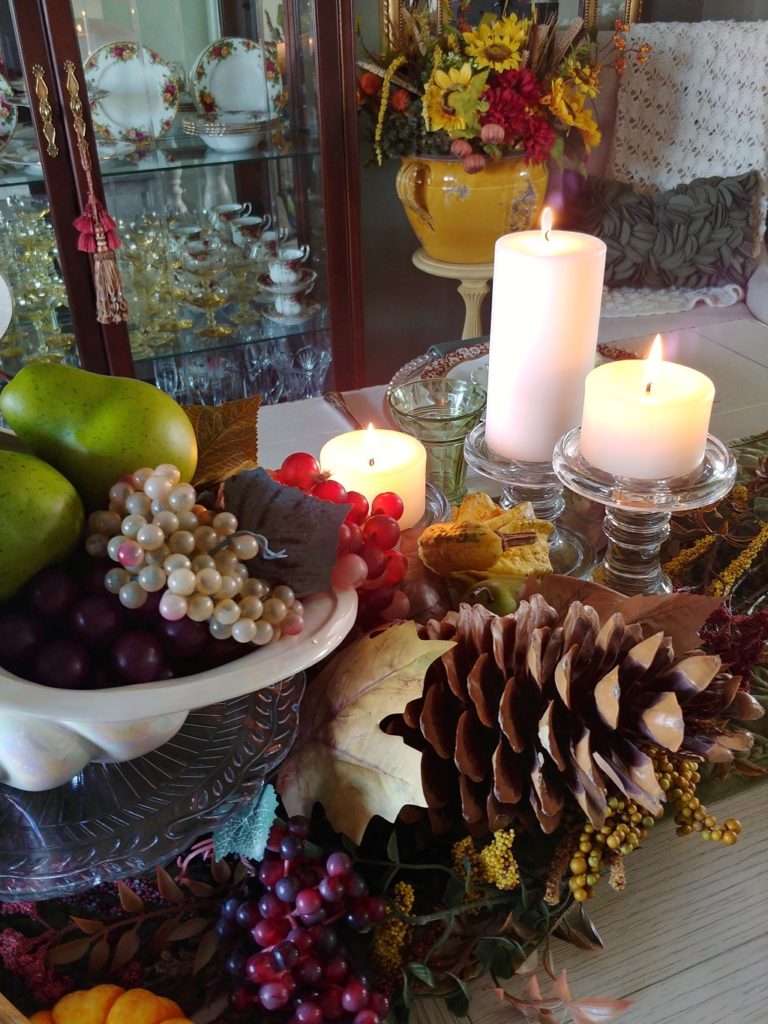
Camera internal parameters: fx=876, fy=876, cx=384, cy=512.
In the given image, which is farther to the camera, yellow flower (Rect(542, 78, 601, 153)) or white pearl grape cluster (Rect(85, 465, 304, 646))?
yellow flower (Rect(542, 78, 601, 153))

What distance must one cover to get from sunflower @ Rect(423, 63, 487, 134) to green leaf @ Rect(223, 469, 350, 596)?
1494 millimetres

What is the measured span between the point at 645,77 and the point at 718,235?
0.44 metres

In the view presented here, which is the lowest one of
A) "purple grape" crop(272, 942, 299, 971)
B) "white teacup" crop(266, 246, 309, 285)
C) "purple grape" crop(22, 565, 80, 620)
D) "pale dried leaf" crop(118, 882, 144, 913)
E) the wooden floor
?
"white teacup" crop(266, 246, 309, 285)

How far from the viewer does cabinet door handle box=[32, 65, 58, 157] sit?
57.6 inches

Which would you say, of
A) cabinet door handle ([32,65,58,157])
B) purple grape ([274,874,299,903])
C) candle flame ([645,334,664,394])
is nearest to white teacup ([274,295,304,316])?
cabinet door handle ([32,65,58,157])

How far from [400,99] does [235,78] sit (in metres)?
0.33

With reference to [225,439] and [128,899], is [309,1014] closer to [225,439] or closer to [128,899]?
[128,899]

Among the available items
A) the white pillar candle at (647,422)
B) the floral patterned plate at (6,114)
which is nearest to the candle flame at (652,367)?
the white pillar candle at (647,422)

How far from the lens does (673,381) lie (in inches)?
21.3

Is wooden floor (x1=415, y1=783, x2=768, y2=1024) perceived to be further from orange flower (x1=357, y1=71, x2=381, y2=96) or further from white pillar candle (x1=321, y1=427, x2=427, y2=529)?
orange flower (x1=357, y1=71, x2=381, y2=96)

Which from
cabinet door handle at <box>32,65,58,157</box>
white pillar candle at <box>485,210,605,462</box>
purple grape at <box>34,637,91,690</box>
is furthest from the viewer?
cabinet door handle at <box>32,65,58,157</box>

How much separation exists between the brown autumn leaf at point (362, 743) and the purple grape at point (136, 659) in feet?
0.38

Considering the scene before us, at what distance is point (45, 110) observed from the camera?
1485 mm

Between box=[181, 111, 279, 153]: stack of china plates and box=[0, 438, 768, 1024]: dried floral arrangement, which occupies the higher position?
box=[181, 111, 279, 153]: stack of china plates
